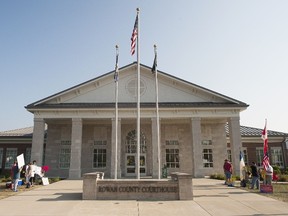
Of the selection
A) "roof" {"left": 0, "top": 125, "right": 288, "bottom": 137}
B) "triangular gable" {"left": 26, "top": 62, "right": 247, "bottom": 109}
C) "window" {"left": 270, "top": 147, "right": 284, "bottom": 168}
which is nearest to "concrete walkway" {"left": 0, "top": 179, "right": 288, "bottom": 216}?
"triangular gable" {"left": 26, "top": 62, "right": 247, "bottom": 109}

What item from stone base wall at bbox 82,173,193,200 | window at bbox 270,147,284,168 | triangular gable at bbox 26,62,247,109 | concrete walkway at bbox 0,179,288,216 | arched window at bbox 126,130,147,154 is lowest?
concrete walkway at bbox 0,179,288,216

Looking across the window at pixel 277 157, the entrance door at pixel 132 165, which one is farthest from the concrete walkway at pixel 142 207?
the window at pixel 277 157

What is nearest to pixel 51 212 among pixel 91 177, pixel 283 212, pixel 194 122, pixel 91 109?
pixel 91 177

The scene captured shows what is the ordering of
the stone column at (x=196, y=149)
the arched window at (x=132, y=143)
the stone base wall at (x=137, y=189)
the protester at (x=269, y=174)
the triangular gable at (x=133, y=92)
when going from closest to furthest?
the stone base wall at (x=137, y=189), the protester at (x=269, y=174), the stone column at (x=196, y=149), the triangular gable at (x=133, y=92), the arched window at (x=132, y=143)

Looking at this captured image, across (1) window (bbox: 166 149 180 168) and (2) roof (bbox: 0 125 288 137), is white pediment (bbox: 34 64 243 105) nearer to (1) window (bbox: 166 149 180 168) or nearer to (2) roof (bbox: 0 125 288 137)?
(1) window (bbox: 166 149 180 168)

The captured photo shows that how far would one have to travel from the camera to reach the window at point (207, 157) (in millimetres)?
28483

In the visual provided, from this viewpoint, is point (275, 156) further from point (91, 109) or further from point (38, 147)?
point (38, 147)

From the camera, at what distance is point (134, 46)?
16.3 m

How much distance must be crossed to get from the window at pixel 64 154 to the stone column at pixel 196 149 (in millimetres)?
14014

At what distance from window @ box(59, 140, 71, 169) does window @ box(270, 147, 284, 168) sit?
26312mm

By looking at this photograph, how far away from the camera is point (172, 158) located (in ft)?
93.1

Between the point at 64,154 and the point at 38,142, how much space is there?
444 cm

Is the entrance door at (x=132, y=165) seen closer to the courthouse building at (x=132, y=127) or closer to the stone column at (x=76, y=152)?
the courthouse building at (x=132, y=127)

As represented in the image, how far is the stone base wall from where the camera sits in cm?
1196
